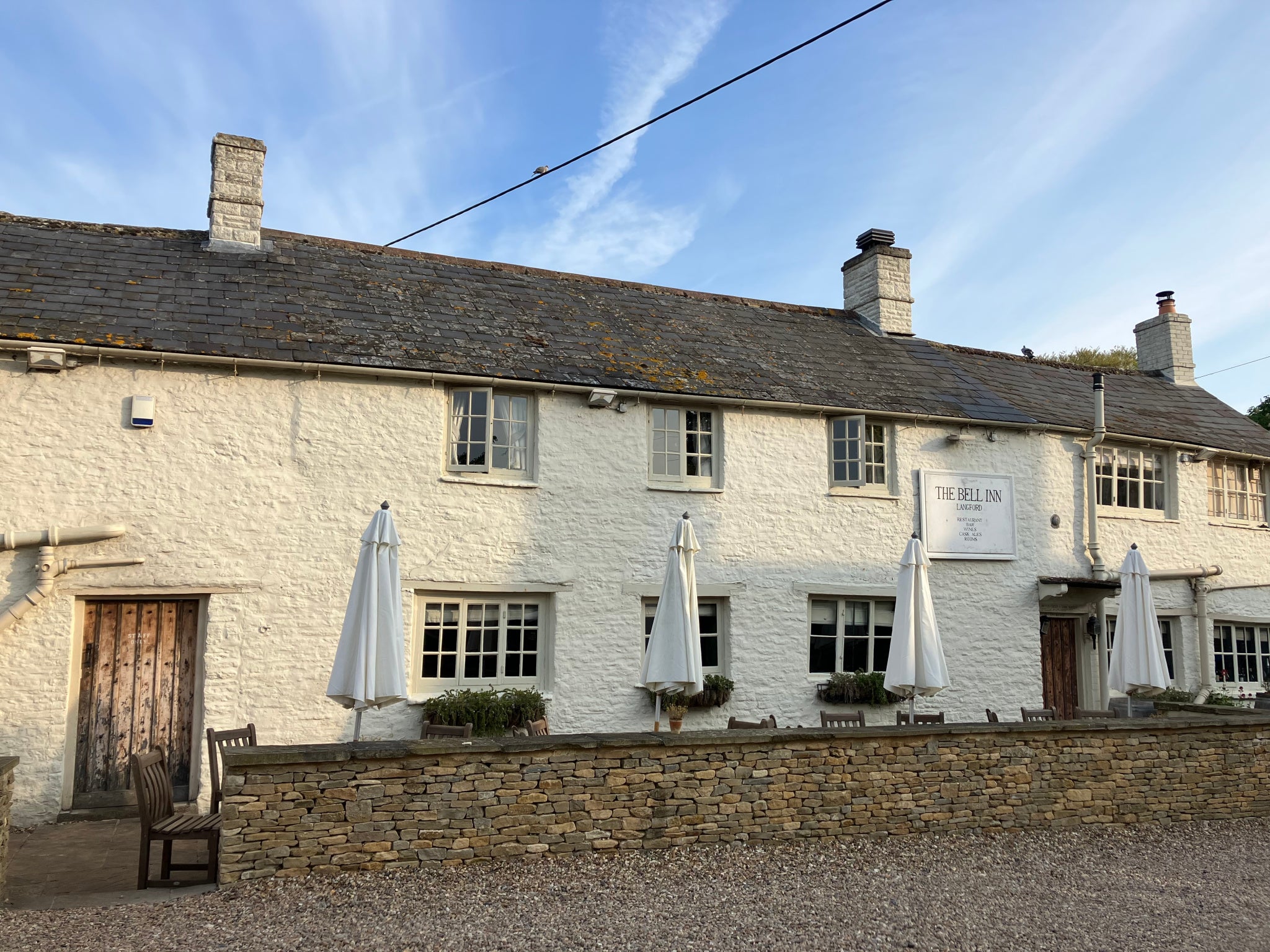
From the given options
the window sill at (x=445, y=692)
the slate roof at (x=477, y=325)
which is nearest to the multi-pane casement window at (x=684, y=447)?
the slate roof at (x=477, y=325)

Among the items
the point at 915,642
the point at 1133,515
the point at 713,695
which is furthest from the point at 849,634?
the point at 1133,515

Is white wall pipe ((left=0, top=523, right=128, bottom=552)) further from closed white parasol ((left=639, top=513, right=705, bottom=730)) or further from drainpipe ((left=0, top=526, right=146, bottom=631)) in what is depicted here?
closed white parasol ((left=639, top=513, right=705, bottom=730))

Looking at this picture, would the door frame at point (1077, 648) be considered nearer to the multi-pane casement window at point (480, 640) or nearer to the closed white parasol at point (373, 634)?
the multi-pane casement window at point (480, 640)

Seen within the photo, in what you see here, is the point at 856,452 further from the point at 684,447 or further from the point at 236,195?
the point at 236,195

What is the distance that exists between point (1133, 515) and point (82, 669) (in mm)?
14744

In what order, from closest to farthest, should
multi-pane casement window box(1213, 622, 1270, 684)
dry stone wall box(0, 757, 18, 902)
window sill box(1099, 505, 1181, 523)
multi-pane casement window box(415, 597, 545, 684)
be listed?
dry stone wall box(0, 757, 18, 902)
multi-pane casement window box(415, 597, 545, 684)
window sill box(1099, 505, 1181, 523)
multi-pane casement window box(1213, 622, 1270, 684)

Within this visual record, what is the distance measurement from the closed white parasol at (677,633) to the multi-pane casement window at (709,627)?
291 centimetres

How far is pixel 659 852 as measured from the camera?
26.0 ft

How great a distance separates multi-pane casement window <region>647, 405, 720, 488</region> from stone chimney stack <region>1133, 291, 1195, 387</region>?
483 inches

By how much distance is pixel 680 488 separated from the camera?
12930mm

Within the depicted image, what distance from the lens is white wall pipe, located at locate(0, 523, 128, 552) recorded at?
32.6ft

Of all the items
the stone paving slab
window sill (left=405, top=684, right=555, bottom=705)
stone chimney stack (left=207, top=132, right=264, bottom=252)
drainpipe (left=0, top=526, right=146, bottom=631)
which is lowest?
the stone paving slab

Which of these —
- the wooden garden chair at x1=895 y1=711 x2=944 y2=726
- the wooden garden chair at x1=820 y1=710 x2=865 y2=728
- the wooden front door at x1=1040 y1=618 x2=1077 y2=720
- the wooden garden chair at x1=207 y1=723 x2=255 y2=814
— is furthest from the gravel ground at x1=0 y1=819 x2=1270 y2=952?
the wooden front door at x1=1040 y1=618 x2=1077 y2=720

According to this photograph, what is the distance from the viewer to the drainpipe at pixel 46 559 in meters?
9.88
